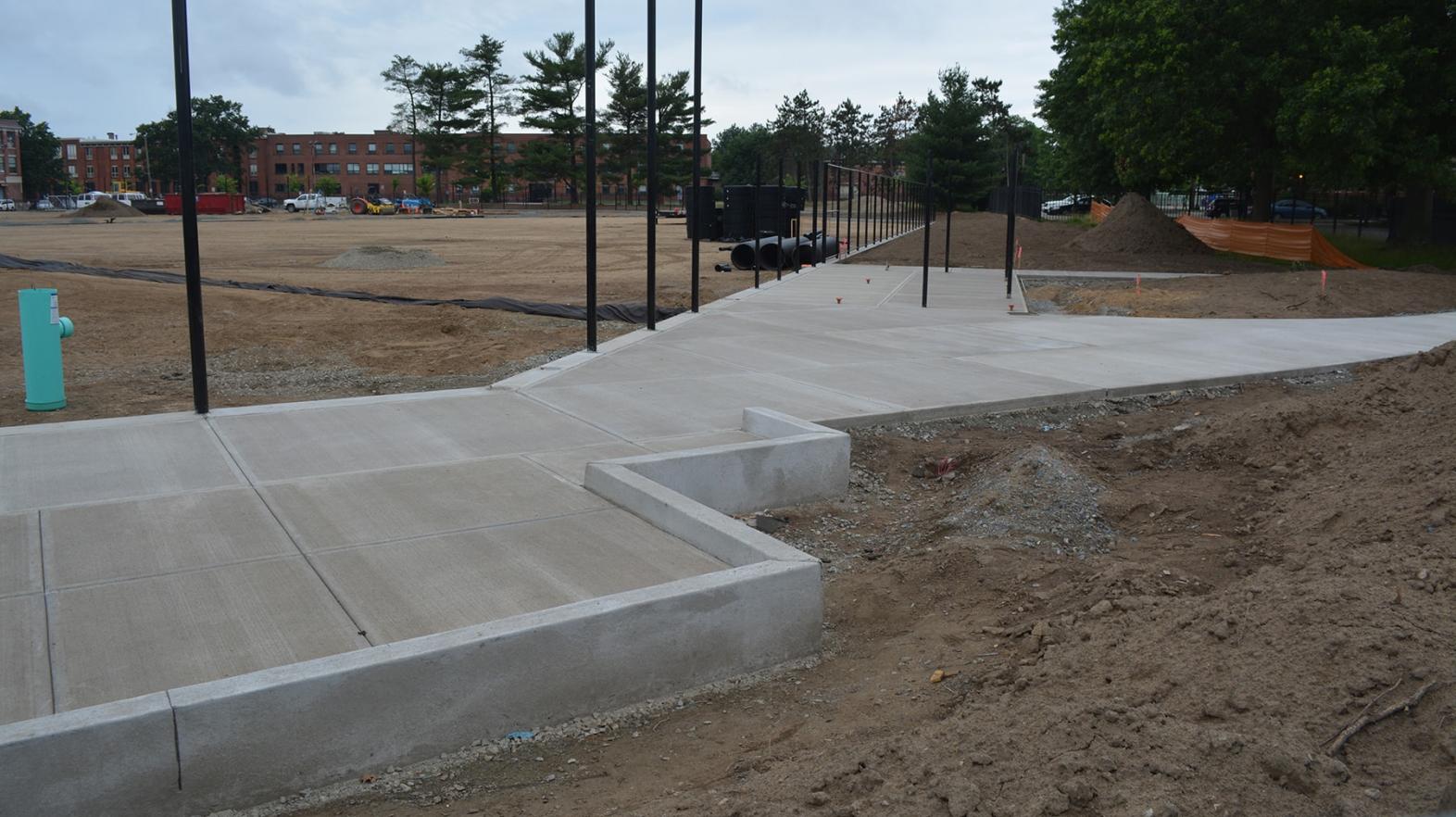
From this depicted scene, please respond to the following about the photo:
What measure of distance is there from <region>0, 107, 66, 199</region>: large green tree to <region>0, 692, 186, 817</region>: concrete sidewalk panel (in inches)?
6265

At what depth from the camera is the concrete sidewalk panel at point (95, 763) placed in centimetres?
341

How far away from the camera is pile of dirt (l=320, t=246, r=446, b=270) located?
28.7 meters

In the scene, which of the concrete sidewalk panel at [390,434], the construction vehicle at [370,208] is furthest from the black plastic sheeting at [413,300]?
the construction vehicle at [370,208]

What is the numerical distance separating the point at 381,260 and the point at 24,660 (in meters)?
26.0

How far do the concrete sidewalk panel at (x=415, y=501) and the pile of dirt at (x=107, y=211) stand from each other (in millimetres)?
72455

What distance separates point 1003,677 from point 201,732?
9.51 feet

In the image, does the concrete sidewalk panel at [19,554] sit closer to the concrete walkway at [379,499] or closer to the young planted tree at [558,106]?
the concrete walkway at [379,499]

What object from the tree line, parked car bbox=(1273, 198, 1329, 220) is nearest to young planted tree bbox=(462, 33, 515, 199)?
the tree line

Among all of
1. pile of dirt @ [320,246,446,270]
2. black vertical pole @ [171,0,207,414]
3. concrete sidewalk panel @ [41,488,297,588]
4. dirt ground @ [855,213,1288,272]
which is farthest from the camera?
dirt ground @ [855,213,1288,272]

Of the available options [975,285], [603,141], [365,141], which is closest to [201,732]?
[975,285]

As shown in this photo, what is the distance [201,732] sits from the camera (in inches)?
145

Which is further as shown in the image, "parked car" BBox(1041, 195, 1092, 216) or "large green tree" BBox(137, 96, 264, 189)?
"large green tree" BBox(137, 96, 264, 189)

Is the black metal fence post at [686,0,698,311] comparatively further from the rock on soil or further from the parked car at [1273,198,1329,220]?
the parked car at [1273,198,1329,220]

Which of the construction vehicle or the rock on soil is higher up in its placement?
the construction vehicle
